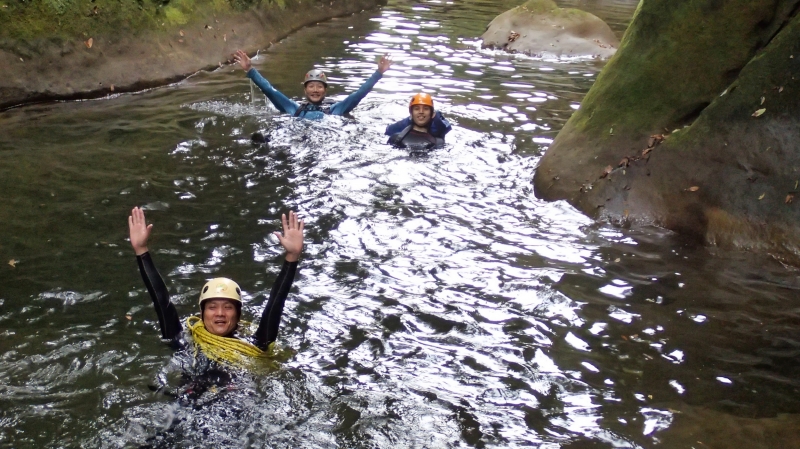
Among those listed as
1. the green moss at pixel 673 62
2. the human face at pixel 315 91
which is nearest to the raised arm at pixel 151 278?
the green moss at pixel 673 62

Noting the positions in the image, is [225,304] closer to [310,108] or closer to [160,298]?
[160,298]

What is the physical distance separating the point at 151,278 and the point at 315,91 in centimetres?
721

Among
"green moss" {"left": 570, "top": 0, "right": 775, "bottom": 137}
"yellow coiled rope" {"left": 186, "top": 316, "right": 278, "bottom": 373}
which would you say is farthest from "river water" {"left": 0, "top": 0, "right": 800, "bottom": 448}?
"green moss" {"left": 570, "top": 0, "right": 775, "bottom": 137}

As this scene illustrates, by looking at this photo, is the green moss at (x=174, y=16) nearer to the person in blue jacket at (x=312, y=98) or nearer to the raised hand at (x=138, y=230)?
the person in blue jacket at (x=312, y=98)

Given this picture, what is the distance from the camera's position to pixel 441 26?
22.2 meters

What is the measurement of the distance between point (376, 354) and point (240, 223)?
2953mm

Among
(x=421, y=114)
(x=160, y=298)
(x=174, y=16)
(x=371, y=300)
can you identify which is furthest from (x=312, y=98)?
(x=160, y=298)

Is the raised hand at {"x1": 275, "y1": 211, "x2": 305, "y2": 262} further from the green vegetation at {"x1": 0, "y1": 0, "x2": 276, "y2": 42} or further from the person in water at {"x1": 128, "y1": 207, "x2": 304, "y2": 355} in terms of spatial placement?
the green vegetation at {"x1": 0, "y1": 0, "x2": 276, "y2": 42}

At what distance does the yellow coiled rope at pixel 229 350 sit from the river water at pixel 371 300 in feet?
0.49

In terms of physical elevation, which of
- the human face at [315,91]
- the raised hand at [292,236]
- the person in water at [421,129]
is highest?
the raised hand at [292,236]

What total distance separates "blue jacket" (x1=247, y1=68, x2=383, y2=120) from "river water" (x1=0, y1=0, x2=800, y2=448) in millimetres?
328

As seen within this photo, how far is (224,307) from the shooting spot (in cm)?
534

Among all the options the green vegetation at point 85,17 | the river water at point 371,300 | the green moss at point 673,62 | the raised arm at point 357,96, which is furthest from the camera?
the green vegetation at point 85,17

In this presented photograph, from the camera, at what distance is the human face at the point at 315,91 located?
39.0 feet
